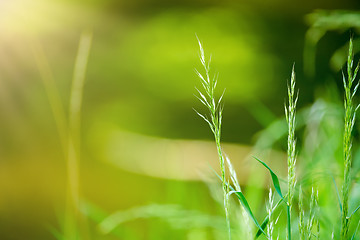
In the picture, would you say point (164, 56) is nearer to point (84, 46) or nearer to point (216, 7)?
point (216, 7)

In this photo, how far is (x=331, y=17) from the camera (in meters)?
0.77

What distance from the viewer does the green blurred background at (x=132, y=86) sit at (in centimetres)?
245

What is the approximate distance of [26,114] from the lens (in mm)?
3014

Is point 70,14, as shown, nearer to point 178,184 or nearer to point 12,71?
point 12,71

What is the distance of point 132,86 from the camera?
10.8ft

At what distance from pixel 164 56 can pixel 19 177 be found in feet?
4.59

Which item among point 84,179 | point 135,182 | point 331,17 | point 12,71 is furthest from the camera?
point 12,71

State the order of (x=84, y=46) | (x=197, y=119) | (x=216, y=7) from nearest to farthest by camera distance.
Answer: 1. (x=84, y=46)
2. (x=197, y=119)
3. (x=216, y=7)

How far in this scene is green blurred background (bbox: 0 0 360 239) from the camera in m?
2.45

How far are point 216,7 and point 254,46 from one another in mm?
568

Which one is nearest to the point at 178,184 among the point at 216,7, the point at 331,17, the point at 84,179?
the point at 331,17

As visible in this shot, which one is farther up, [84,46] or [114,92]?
[114,92]

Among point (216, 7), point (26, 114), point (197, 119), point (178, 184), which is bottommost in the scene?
point (178, 184)

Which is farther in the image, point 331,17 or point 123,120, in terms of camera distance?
point 123,120
